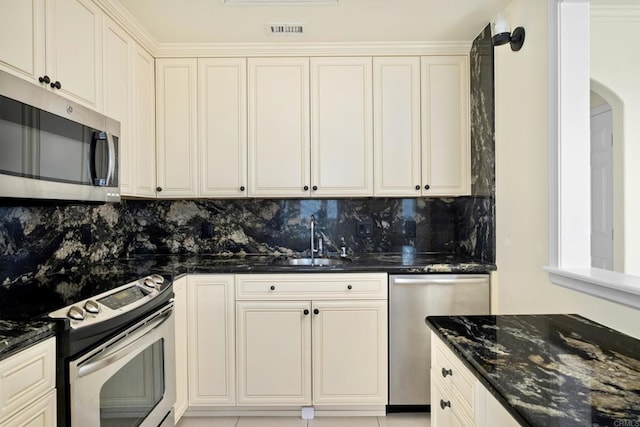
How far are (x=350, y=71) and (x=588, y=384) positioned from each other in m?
2.19

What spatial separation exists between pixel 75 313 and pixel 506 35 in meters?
2.23

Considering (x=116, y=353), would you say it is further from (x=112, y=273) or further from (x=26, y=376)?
(x=112, y=273)

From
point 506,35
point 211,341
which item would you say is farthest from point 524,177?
point 211,341

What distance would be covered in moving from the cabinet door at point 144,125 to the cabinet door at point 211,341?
2.34ft

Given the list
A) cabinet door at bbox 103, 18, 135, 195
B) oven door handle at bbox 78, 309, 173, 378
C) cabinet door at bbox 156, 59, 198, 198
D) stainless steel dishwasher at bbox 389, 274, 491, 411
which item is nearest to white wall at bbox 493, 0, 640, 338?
stainless steel dishwasher at bbox 389, 274, 491, 411

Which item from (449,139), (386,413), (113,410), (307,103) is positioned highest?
(307,103)

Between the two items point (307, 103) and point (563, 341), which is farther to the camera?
point (307, 103)

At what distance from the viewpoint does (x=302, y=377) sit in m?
2.21

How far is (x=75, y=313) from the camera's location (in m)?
1.21

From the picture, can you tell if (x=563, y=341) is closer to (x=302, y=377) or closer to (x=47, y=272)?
(x=302, y=377)

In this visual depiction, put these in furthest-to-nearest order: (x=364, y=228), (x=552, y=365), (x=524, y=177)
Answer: (x=364, y=228)
(x=524, y=177)
(x=552, y=365)

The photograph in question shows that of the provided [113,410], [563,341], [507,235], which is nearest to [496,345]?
[563,341]

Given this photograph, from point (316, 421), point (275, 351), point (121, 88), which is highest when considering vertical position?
point (121, 88)

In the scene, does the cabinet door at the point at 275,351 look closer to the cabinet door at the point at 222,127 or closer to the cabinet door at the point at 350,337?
the cabinet door at the point at 350,337
